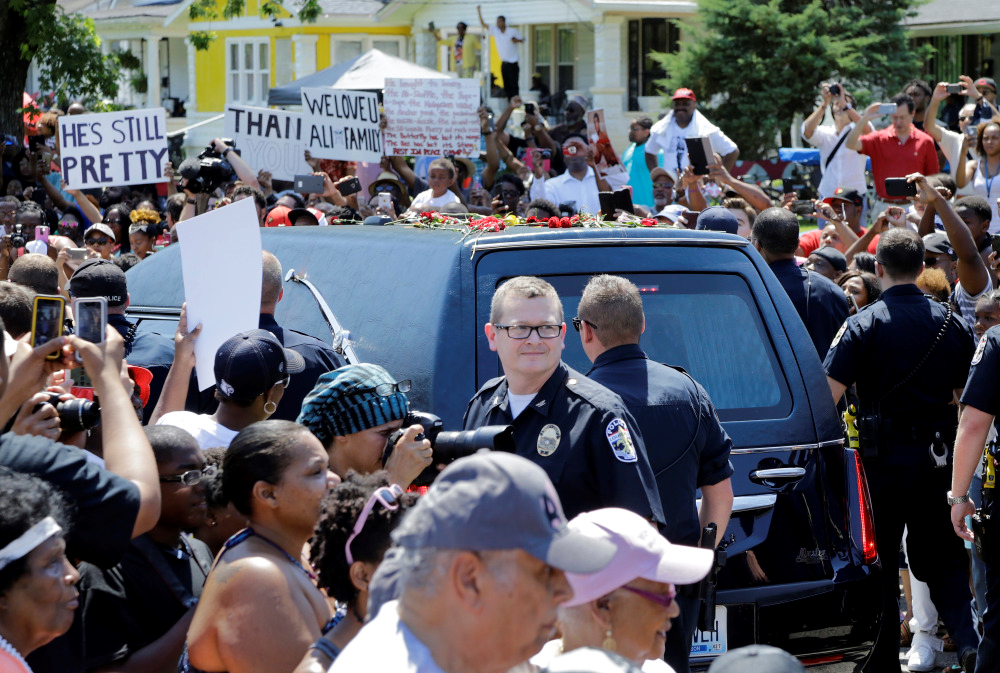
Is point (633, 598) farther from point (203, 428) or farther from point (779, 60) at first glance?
point (779, 60)

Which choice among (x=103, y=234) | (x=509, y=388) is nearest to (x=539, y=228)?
(x=509, y=388)

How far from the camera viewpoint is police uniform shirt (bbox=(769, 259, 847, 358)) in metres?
6.89

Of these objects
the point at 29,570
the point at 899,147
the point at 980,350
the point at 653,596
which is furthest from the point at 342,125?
the point at 653,596

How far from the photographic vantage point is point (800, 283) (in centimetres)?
703

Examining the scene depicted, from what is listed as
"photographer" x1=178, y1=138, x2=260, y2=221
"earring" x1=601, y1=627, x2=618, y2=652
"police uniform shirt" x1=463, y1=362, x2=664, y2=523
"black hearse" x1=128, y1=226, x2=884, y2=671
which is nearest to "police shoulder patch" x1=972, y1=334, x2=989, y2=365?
"black hearse" x1=128, y1=226, x2=884, y2=671

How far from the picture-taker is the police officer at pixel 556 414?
12.8 feet

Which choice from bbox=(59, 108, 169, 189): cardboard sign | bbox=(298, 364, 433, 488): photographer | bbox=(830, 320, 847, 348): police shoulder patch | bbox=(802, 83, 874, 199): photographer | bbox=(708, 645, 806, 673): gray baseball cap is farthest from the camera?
bbox=(802, 83, 874, 199): photographer

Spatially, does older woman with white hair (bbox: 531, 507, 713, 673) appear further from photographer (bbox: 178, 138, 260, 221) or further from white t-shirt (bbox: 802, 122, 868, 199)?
white t-shirt (bbox: 802, 122, 868, 199)

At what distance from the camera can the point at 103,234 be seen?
9922 mm

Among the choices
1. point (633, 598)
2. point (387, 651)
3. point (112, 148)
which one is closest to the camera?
point (387, 651)

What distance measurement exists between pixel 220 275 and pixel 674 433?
185cm

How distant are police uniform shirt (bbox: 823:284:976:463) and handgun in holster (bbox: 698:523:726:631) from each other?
87.9 inches

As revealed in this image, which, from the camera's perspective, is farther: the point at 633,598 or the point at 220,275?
the point at 220,275

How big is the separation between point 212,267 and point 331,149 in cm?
710
